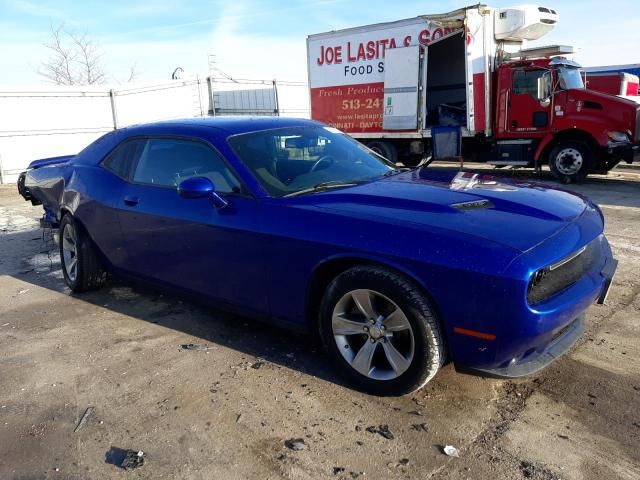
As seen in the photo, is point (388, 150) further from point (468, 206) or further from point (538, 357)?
point (538, 357)

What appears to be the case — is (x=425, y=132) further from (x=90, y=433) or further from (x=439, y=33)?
(x=90, y=433)

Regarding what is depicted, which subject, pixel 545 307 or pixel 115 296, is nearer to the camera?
pixel 545 307

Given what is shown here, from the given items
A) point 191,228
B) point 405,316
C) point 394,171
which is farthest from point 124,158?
point 405,316

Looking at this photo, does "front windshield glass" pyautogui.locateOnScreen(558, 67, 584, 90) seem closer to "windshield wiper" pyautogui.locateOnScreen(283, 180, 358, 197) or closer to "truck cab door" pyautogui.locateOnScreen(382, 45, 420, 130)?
"truck cab door" pyautogui.locateOnScreen(382, 45, 420, 130)

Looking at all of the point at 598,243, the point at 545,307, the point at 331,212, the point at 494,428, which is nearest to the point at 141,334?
the point at 331,212

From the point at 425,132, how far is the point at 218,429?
35.0 feet

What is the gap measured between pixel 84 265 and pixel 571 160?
9626 millimetres

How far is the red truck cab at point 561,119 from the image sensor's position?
403 inches

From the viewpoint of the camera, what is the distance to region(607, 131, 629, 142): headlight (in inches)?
400

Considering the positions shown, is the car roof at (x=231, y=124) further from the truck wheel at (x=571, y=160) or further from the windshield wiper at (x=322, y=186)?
the truck wheel at (x=571, y=160)

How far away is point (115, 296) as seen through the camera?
489cm

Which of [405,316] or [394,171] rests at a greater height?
[394,171]

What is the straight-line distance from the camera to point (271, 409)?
2.92m

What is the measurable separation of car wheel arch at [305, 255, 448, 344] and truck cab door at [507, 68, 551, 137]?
9.40 meters
